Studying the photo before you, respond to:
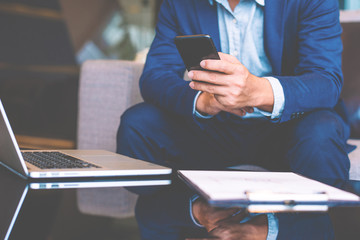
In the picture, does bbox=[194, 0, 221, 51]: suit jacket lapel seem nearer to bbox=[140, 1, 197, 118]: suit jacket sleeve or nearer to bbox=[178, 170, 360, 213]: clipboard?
bbox=[140, 1, 197, 118]: suit jacket sleeve

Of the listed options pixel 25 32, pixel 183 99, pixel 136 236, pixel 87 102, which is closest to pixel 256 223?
pixel 136 236

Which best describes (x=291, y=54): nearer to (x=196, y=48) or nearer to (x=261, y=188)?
(x=196, y=48)

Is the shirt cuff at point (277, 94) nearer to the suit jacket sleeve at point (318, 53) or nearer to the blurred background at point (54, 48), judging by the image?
the suit jacket sleeve at point (318, 53)

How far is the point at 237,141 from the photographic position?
1156 millimetres

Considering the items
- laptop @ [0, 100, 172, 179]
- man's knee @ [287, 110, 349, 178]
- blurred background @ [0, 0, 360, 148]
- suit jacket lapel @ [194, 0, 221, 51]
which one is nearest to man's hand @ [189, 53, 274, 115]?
man's knee @ [287, 110, 349, 178]

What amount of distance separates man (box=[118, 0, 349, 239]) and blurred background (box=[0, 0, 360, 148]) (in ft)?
9.96

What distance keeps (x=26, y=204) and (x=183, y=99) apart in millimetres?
628

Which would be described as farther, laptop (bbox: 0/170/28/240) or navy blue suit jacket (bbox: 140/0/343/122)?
navy blue suit jacket (bbox: 140/0/343/122)

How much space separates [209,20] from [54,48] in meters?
3.48

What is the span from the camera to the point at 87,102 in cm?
154

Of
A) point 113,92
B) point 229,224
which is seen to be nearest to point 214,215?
point 229,224

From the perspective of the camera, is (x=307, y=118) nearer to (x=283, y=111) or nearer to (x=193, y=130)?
(x=283, y=111)

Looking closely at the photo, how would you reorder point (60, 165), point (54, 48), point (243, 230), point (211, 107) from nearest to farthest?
1. point (243, 230)
2. point (60, 165)
3. point (211, 107)
4. point (54, 48)

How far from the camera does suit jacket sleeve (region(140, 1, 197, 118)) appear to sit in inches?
43.4
